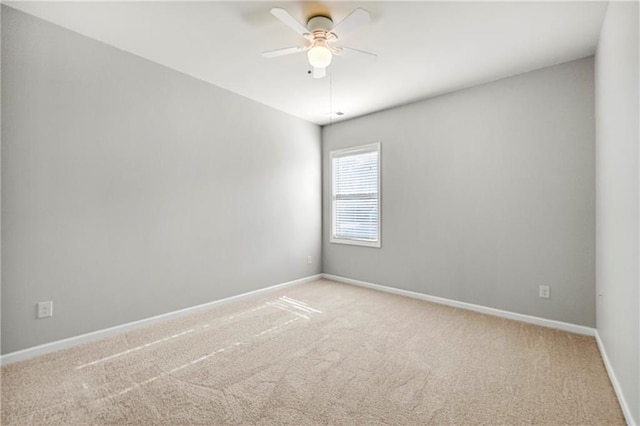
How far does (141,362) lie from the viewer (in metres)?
2.23

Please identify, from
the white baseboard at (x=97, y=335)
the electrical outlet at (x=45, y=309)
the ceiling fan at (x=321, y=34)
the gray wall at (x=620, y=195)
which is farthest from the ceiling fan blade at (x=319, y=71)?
the electrical outlet at (x=45, y=309)

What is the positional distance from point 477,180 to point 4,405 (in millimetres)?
4257

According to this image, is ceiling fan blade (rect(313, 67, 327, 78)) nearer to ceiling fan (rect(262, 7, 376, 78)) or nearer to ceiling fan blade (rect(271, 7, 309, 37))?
ceiling fan (rect(262, 7, 376, 78))

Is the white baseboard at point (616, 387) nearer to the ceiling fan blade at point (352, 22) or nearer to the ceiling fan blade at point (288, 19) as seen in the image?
the ceiling fan blade at point (352, 22)

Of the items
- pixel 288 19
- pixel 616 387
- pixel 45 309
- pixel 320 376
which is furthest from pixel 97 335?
pixel 616 387

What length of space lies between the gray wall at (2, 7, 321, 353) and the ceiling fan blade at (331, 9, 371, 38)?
6.23ft

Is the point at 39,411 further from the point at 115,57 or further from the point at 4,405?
the point at 115,57

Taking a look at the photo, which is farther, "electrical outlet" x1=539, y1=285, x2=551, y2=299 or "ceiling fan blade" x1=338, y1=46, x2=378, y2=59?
"electrical outlet" x1=539, y1=285, x2=551, y2=299

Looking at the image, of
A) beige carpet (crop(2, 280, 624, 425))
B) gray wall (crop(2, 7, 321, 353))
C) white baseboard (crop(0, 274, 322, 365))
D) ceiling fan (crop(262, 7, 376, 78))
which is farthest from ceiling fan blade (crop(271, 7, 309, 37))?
white baseboard (crop(0, 274, 322, 365))

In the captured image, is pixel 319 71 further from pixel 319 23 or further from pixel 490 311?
pixel 490 311

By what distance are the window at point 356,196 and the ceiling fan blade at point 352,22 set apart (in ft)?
7.44

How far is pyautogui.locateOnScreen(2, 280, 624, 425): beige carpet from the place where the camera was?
167cm

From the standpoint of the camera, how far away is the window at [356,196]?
437 centimetres

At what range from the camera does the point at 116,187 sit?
8.81ft
